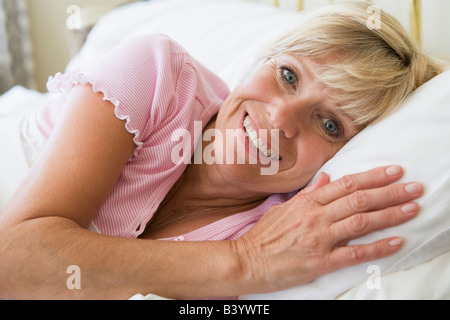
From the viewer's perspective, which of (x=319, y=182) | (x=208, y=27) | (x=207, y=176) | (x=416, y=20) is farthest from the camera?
(x=208, y=27)

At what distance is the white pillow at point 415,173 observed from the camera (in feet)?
2.66

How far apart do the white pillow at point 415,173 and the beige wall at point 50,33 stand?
2.35 m

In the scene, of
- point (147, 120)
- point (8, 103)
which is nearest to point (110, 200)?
point (147, 120)

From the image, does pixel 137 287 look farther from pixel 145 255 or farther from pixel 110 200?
pixel 110 200

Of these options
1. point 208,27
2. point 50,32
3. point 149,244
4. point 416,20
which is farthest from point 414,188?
point 50,32

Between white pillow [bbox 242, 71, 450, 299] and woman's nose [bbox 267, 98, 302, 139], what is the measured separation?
12cm

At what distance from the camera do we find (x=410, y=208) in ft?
2.63

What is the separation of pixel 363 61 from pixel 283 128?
203mm

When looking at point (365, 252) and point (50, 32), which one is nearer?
point (365, 252)

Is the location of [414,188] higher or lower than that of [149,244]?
higher

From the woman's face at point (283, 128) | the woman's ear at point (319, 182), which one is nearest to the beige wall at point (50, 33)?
the woman's face at point (283, 128)

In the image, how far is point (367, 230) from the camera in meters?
0.81

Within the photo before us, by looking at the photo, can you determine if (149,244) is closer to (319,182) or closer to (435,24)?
(319,182)

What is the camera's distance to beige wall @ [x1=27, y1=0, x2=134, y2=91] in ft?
9.59
